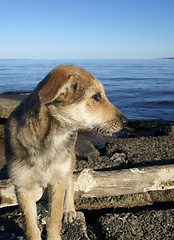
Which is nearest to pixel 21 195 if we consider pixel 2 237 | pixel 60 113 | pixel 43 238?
pixel 2 237

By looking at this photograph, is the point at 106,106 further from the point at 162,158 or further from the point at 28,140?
the point at 162,158

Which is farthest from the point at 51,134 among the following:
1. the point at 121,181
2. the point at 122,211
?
the point at 122,211

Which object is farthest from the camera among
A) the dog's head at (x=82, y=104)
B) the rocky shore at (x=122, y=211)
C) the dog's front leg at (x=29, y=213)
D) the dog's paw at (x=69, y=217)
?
the dog's paw at (x=69, y=217)

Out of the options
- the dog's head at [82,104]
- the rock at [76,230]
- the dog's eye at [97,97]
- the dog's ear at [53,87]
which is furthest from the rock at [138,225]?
the dog's ear at [53,87]

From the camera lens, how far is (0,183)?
3537mm

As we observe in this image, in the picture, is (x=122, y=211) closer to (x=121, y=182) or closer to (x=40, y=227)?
(x=121, y=182)

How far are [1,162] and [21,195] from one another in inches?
120

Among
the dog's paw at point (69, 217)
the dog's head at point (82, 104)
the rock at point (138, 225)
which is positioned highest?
the dog's head at point (82, 104)

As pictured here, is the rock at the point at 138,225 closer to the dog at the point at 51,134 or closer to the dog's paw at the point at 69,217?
the dog's paw at the point at 69,217

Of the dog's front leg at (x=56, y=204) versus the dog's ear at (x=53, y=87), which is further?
the dog's front leg at (x=56, y=204)

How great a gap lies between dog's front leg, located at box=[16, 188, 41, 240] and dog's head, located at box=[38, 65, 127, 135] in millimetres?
1105

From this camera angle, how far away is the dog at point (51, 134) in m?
2.85

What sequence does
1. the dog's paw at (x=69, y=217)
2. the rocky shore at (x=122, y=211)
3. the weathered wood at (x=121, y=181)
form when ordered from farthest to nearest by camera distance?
the weathered wood at (x=121, y=181), the dog's paw at (x=69, y=217), the rocky shore at (x=122, y=211)

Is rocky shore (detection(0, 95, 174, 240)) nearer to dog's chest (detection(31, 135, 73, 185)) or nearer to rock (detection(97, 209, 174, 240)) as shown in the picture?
rock (detection(97, 209, 174, 240))
